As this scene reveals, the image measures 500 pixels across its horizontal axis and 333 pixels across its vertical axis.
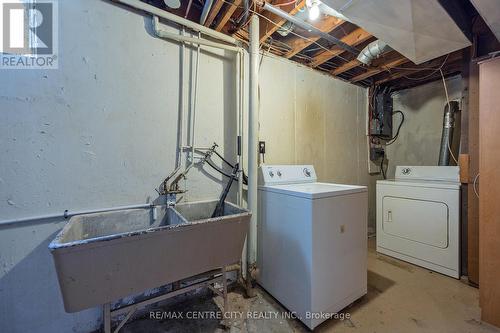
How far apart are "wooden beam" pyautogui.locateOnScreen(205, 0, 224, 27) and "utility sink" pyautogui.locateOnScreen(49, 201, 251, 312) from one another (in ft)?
4.84

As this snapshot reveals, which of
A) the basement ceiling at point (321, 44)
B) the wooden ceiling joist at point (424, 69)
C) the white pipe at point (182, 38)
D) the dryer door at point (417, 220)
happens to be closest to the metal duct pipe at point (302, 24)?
the basement ceiling at point (321, 44)

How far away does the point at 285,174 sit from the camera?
2.00 meters

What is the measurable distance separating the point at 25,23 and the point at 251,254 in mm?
2119

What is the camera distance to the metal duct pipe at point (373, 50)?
6.38 feet

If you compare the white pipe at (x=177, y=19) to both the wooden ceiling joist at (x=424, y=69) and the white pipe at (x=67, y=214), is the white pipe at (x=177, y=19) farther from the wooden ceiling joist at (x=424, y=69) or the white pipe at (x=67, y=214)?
the wooden ceiling joist at (x=424, y=69)

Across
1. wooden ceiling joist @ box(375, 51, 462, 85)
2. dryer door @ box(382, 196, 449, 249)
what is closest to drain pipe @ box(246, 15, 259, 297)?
dryer door @ box(382, 196, 449, 249)

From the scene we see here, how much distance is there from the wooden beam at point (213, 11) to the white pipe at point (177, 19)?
0.09m

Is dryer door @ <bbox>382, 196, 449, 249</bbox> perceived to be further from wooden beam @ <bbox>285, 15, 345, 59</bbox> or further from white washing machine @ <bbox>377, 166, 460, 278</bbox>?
wooden beam @ <bbox>285, 15, 345, 59</bbox>

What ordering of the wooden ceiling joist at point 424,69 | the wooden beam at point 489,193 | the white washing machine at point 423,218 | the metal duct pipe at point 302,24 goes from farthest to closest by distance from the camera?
1. the wooden ceiling joist at point 424,69
2. the white washing machine at point 423,218
3. the metal duct pipe at point 302,24
4. the wooden beam at point 489,193

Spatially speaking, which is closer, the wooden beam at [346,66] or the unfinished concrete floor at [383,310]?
the unfinished concrete floor at [383,310]

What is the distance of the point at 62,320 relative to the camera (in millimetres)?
1300

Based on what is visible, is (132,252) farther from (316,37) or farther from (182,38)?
(316,37)

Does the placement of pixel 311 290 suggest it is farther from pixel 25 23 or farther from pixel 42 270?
pixel 25 23

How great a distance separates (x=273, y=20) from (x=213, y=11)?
489 millimetres
